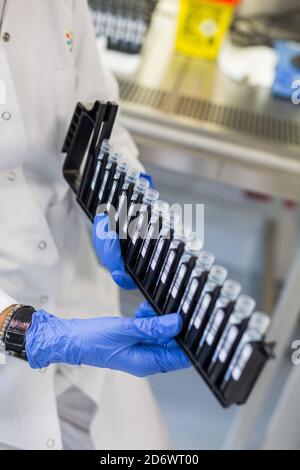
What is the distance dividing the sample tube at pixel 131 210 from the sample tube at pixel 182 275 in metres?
0.13

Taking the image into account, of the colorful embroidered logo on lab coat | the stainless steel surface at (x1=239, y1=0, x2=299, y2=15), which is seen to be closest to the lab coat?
the colorful embroidered logo on lab coat

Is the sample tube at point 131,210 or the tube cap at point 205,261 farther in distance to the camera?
the sample tube at point 131,210

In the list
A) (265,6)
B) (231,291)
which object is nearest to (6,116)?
(231,291)

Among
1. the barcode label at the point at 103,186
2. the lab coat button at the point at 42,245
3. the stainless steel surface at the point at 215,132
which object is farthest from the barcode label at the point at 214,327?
the stainless steel surface at the point at 215,132

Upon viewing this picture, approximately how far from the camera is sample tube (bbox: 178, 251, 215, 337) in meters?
0.83

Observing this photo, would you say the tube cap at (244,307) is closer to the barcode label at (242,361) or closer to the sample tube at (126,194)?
the barcode label at (242,361)

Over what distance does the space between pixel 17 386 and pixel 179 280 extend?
49cm

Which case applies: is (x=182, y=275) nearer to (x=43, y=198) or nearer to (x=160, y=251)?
(x=160, y=251)

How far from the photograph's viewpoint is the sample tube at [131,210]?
3.13ft

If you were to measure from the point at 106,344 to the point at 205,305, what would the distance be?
189 millimetres

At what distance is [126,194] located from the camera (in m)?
0.98

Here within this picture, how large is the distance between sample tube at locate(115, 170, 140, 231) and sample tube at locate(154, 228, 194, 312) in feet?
0.40

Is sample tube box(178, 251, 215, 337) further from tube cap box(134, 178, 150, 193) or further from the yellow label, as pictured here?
the yellow label

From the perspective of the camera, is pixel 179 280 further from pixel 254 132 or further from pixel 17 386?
pixel 254 132
